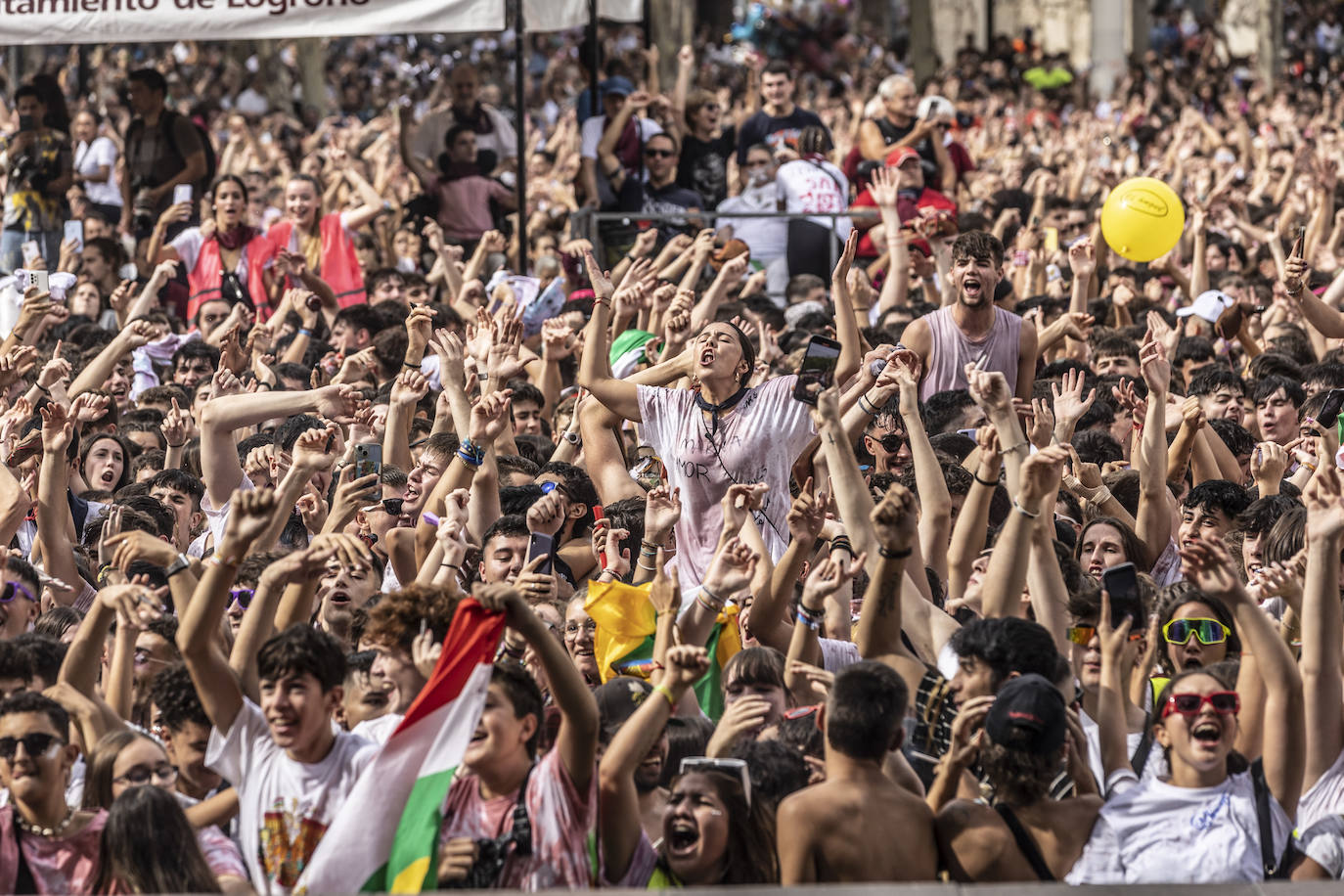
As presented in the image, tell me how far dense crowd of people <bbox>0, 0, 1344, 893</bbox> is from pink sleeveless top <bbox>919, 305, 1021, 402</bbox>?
2 cm

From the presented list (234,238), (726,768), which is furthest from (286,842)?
(234,238)

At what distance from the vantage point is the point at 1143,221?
10.1 meters

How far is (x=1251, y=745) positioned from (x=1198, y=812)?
0.56 metres

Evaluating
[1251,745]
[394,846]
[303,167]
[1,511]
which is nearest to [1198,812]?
[1251,745]

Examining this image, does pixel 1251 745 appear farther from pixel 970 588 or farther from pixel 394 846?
pixel 394 846

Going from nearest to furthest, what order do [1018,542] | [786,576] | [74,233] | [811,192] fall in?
[1018,542]
[786,576]
[74,233]
[811,192]

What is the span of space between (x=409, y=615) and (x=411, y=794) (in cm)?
59

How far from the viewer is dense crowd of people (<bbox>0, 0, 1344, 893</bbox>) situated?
451 cm

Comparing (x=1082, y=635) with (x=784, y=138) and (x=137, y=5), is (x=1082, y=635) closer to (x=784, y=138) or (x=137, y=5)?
(x=137, y=5)

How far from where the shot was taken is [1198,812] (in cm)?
454

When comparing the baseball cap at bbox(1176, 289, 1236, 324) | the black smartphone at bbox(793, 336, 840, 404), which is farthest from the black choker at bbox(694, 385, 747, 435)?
the baseball cap at bbox(1176, 289, 1236, 324)

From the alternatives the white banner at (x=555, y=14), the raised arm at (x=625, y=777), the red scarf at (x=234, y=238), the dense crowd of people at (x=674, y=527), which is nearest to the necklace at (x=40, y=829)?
the dense crowd of people at (x=674, y=527)

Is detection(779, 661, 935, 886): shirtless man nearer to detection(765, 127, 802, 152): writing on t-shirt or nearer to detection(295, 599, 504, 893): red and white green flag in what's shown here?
detection(295, 599, 504, 893): red and white green flag

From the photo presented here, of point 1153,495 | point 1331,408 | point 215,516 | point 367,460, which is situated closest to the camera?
point 367,460
